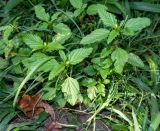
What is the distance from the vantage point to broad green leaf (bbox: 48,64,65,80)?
1860mm

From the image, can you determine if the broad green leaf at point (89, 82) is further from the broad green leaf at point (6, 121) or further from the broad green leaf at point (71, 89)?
the broad green leaf at point (6, 121)

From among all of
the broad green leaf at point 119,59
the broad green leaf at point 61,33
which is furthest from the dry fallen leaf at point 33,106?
the broad green leaf at point 119,59

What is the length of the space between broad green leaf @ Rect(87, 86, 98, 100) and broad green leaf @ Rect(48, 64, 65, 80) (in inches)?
7.7

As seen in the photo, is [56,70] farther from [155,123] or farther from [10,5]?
[10,5]

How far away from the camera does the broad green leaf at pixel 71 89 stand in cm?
186

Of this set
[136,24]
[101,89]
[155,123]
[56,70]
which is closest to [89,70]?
[101,89]

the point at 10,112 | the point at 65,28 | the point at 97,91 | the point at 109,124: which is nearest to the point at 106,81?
the point at 97,91

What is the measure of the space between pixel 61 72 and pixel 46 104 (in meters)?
0.20

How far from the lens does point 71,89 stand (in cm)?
187

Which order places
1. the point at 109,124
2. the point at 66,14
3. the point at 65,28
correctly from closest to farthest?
the point at 109,124 < the point at 65,28 < the point at 66,14

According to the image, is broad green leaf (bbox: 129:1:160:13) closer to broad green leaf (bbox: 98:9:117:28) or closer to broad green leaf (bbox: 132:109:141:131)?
broad green leaf (bbox: 98:9:117:28)

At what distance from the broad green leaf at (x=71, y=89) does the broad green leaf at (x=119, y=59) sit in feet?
0.70

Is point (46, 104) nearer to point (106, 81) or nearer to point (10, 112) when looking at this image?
point (10, 112)

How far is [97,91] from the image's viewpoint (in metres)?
1.99
